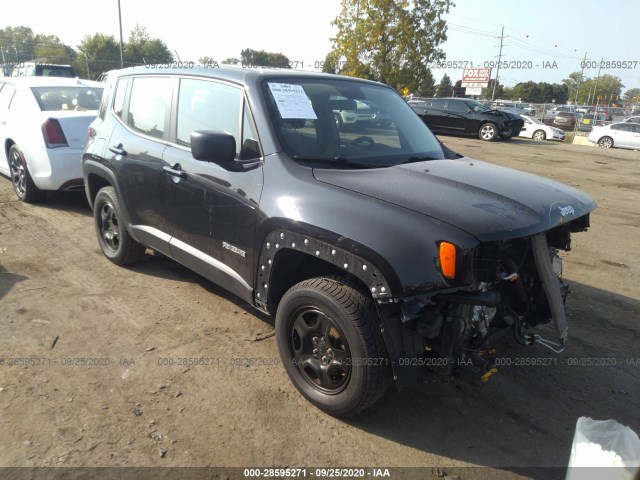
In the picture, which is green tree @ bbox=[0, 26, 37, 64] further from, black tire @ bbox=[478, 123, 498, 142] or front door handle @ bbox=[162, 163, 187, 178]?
front door handle @ bbox=[162, 163, 187, 178]

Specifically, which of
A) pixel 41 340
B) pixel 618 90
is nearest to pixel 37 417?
pixel 41 340

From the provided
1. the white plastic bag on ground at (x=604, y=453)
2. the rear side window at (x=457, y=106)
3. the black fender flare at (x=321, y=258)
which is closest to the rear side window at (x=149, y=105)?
the black fender flare at (x=321, y=258)

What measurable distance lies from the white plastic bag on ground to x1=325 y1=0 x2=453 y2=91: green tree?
90.3 ft

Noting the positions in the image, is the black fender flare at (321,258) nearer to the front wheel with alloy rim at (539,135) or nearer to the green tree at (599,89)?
the front wheel with alloy rim at (539,135)

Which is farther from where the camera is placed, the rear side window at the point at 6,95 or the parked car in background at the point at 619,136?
the parked car in background at the point at 619,136

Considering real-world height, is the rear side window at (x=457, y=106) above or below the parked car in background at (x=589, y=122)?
above

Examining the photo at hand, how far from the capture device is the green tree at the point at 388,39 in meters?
27.9

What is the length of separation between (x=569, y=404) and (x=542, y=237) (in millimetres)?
1108

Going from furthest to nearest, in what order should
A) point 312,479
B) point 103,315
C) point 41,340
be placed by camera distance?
1. point 103,315
2. point 41,340
3. point 312,479

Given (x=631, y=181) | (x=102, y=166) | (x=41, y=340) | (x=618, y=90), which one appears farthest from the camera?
(x=618, y=90)

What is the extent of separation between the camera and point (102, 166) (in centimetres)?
466

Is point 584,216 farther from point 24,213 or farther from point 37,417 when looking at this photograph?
point 24,213

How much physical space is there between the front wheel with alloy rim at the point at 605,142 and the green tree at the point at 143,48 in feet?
141

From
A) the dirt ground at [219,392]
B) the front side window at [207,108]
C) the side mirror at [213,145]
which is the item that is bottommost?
the dirt ground at [219,392]
